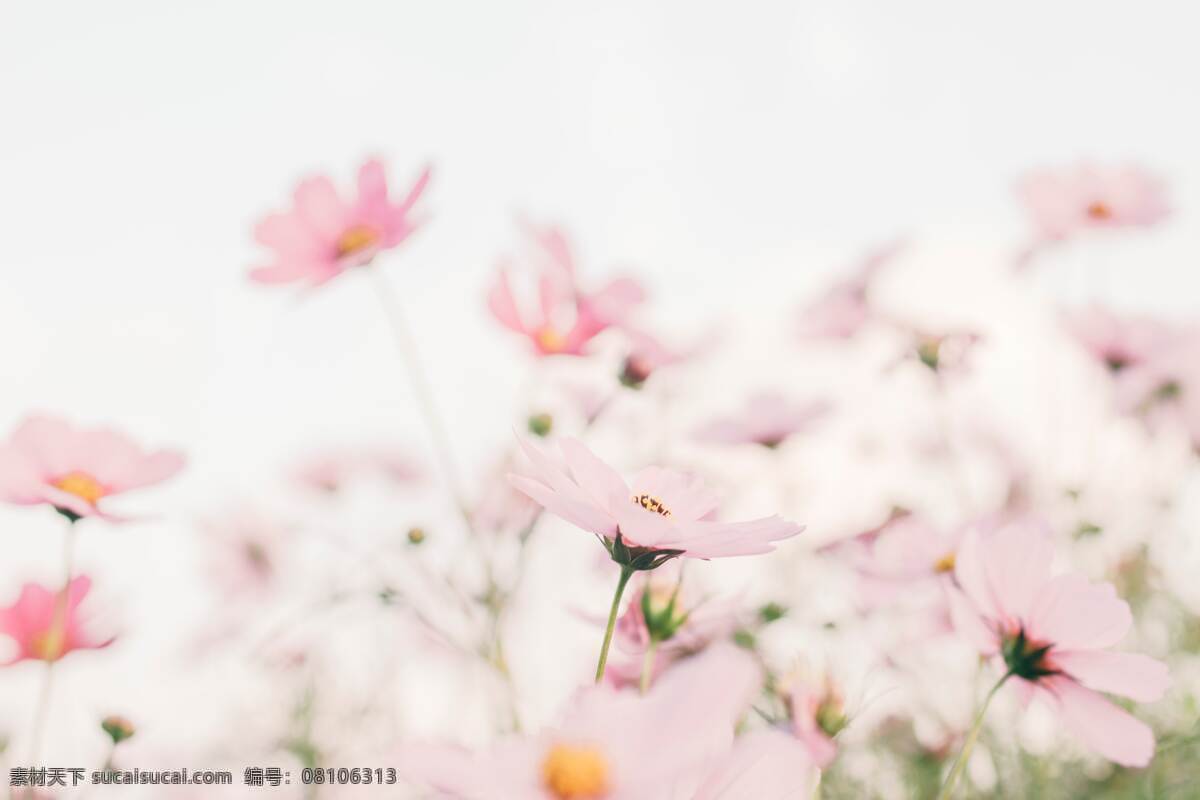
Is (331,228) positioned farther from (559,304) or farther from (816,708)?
(816,708)

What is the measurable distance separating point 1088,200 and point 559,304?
2.56 ft

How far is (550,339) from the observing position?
74 centimetres

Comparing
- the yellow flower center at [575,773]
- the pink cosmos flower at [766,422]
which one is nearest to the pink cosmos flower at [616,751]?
the yellow flower center at [575,773]

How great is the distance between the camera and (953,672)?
116 centimetres

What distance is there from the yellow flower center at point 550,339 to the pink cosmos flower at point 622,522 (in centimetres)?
38

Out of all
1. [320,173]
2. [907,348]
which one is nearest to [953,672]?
[907,348]

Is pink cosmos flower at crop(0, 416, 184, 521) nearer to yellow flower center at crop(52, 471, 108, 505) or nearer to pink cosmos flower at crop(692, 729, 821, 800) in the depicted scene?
yellow flower center at crop(52, 471, 108, 505)

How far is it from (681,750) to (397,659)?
132 centimetres

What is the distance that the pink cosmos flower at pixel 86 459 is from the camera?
1.74 ft

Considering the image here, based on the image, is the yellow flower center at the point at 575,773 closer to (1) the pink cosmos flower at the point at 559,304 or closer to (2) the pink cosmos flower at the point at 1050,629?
(2) the pink cosmos flower at the point at 1050,629

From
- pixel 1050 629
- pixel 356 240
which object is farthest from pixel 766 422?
pixel 1050 629

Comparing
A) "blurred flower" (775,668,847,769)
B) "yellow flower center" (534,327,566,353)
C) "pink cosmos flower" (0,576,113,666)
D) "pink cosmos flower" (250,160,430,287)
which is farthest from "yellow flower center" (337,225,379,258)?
"blurred flower" (775,668,847,769)

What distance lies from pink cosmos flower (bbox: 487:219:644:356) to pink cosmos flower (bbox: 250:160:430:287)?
0.10 meters

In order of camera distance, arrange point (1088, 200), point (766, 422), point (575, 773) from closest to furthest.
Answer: point (575, 773), point (766, 422), point (1088, 200)
